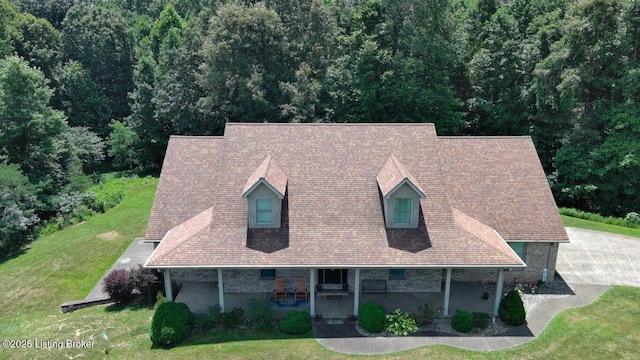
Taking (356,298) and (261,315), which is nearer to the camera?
(261,315)

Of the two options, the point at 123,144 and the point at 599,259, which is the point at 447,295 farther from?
the point at 123,144

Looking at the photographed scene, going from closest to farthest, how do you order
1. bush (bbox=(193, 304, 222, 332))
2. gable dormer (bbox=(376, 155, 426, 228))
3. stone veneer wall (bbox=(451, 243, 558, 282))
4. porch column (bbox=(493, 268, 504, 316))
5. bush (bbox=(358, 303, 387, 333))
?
bush (bbox=(358, 303, 387, 333)) → bush (bbox=(193, 304, 222, 332)) → porch column (bbox=(493, 268, 504, 316)) → gable dormer (bbox=(376, 155, 426, 228)) → stone veneer wall (bbox=(451, 243, 558, 282))

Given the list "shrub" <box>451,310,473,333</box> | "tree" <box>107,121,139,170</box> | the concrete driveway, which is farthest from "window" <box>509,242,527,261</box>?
"tree" <box>107,121,139,170</box>

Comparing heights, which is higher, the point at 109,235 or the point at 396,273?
the point at 396,273

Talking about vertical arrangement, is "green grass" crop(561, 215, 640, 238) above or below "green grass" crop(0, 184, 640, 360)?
above

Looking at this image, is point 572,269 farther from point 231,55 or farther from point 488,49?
point 231,55

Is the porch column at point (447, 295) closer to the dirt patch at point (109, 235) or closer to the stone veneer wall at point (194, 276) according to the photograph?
the stone veneer wall at point (194, 276)

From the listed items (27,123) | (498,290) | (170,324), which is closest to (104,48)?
(27,123)

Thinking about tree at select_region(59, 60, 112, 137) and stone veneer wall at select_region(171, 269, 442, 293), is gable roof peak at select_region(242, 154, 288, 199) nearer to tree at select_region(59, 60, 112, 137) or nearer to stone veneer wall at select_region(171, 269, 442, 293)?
stone veneer wall at select_region(171, 269, 442, 293)
